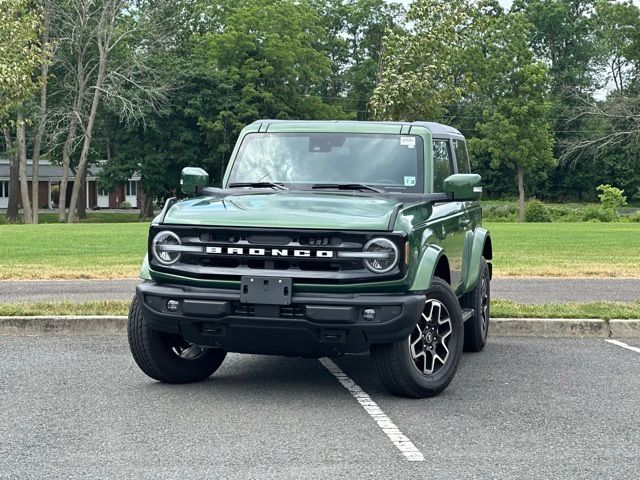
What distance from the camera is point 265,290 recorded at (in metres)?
6.52

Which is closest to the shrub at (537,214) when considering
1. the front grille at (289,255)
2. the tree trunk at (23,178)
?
the tree trunk at (23,178)

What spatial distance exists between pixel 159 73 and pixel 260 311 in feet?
192

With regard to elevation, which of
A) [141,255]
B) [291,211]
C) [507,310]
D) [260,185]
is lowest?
[141,255]

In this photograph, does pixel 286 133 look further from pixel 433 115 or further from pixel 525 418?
pixel 433 115

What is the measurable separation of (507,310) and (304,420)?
503cm

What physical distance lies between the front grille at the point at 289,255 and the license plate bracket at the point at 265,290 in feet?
0.20

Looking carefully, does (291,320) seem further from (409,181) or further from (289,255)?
(409,181)

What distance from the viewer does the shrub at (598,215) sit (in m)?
52.8

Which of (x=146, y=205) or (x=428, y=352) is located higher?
(x=428, y=352)

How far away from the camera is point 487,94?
3135 inches

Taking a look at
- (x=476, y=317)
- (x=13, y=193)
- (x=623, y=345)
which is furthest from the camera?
(x=13, y=193)

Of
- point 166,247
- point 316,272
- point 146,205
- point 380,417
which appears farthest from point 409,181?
point 146,205

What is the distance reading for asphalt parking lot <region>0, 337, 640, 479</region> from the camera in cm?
525

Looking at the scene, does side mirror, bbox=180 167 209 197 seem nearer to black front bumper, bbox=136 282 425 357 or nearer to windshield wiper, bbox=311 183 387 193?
windshield wiper, bbox=311 183 387 193
